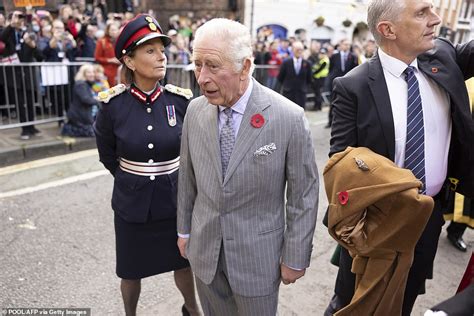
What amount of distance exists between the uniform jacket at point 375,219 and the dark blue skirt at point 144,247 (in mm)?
1105

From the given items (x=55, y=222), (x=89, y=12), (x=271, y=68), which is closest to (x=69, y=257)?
(x=55, y=222)

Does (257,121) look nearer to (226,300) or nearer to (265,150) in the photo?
(265,150)

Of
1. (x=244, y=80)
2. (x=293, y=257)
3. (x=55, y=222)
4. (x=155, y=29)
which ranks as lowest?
(x=55, y=222)

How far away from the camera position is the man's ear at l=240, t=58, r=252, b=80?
5.92ft

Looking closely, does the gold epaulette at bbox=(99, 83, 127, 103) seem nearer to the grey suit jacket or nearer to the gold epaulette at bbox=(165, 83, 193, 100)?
the gold epaulette at bbox=(165, 83, 193, 100)

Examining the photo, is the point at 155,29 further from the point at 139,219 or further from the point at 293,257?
the point at 293,257

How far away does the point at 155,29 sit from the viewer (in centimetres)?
245

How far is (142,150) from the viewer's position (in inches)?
96.4

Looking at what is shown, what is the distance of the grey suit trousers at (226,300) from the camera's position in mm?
1999

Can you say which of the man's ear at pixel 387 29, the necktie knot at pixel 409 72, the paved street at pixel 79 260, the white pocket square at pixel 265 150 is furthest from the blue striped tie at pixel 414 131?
the paved street at pixel 79 260

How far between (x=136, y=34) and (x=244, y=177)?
1.09 metres

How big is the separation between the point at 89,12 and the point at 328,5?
11881 millimetres

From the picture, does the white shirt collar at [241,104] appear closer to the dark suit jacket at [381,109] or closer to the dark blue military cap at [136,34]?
the dark suit jacket at [381,109]

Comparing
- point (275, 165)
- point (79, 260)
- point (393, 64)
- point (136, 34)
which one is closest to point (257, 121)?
point (275, 165)
